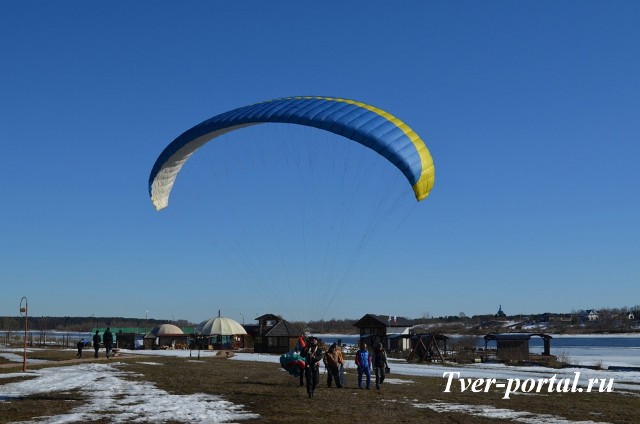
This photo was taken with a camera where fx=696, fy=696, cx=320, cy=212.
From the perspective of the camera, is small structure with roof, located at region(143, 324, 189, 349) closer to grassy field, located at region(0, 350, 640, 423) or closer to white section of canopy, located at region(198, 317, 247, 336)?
white section of canopy, located at region(198, 317, 247, 336)

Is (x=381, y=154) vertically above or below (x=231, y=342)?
above

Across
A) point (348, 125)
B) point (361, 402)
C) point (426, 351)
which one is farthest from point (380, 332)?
point (361, 402)

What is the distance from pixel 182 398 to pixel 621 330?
168282 mm

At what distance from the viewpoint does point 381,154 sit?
720 inches

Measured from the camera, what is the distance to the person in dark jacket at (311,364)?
16125 mm

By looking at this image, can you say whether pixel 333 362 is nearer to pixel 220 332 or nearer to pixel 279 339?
pixel 279 339

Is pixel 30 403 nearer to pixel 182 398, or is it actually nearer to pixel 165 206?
pixel 182 398

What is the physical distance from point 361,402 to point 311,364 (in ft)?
5.10

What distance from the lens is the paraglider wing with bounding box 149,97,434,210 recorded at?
1828 centimetres

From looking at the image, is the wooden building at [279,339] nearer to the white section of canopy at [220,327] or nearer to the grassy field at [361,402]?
the white section of canopy at [220,327]

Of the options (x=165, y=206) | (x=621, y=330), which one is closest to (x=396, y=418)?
(x=165, y=206)

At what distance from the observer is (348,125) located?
18.3 m

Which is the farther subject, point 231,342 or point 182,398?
point 231,342

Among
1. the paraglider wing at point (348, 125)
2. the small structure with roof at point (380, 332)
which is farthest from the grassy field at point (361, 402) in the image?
the small structure with roof at point (380, 332)
